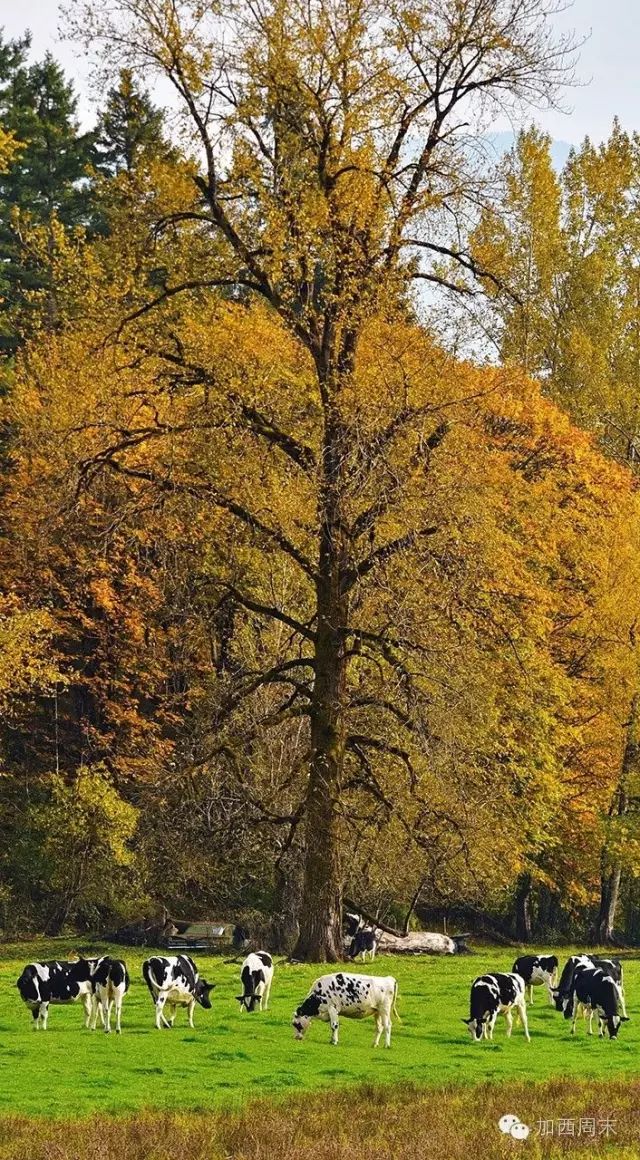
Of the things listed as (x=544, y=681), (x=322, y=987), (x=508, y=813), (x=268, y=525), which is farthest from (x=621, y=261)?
(x=322, y=987)

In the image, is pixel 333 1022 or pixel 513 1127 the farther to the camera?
pixel 333 1022

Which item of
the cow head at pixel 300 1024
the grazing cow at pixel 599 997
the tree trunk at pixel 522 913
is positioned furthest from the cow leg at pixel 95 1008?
the tree trunk at pixel 522 913

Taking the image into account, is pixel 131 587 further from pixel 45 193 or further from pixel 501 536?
pixel 45 193

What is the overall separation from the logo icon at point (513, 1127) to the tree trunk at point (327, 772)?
12.4m

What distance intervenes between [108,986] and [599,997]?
6.55m

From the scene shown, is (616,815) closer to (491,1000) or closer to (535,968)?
(535,968)

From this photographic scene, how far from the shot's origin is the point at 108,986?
18.5m

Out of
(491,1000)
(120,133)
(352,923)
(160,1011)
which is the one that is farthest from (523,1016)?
(120,133)

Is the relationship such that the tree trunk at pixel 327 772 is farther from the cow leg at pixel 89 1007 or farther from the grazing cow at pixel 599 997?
the cow leg at pixel 89 1007

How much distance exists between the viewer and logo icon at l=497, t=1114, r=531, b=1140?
12750 mm

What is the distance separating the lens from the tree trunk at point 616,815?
4503cm

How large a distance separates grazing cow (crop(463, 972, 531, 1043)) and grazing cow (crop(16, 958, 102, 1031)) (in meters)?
5.04

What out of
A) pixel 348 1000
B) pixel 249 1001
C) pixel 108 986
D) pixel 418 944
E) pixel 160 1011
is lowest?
pixel 418 944

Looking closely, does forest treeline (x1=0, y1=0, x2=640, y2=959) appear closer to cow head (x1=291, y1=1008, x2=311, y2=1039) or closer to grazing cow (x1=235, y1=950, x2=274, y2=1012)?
grazing cow (x1=235, y1=950, x2=274, y2=1012)
